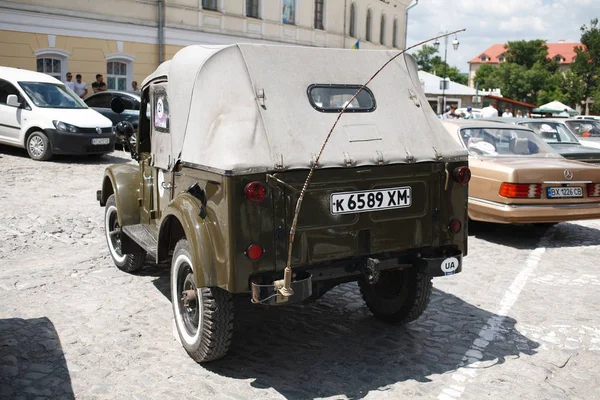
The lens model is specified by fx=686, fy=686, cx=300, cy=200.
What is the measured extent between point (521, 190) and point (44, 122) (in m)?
10.5

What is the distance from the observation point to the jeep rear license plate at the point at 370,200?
4.46 metres

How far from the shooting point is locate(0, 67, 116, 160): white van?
1466cm

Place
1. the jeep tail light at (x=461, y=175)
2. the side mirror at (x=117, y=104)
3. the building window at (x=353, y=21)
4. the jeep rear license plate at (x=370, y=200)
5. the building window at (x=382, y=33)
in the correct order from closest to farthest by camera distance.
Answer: the jeep rear license plate at (x=370, y=200) → the jeep tail light at (x=461, y=175) → the side mirror at (x=117, y=104) → the building window at (x=353, y=21) → the building window at (x=382, y=33)

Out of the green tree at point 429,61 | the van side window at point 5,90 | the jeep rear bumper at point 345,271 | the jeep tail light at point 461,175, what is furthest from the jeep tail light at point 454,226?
the green tree at point 429,61

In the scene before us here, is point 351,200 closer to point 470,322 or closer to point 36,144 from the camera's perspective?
point 470,322

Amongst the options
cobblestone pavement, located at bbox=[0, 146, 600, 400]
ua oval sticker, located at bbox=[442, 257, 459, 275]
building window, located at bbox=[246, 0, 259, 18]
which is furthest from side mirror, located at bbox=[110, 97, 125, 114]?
building window, located at bbox=[246, 0, 259, 18]

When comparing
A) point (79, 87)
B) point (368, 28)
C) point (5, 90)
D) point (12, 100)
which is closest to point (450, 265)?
point (12, 100)

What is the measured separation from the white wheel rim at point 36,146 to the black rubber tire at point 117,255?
8.49m

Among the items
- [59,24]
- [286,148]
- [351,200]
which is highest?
[59,24]

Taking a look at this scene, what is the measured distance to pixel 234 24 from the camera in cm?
2852

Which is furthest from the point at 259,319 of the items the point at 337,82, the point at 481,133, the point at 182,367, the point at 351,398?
the point at 481,133

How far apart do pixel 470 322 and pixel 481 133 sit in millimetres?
4380

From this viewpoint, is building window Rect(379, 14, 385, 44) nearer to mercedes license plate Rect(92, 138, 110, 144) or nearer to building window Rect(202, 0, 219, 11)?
building window Rect(202, 0, 219, 11)

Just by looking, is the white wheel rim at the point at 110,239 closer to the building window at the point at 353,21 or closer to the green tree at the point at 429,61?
the building window at the point at 353,21
